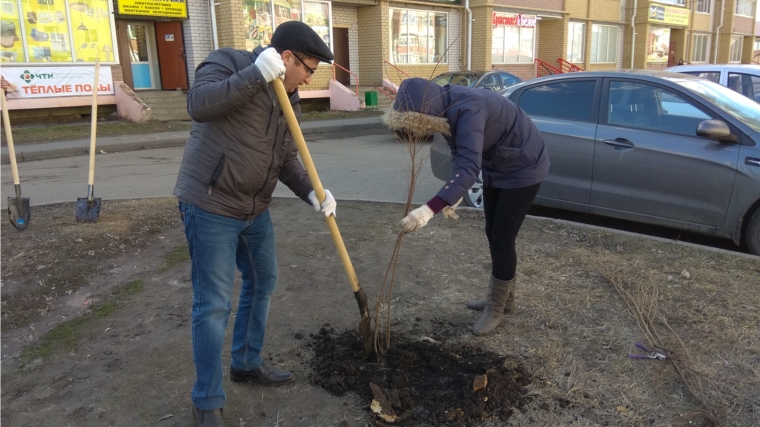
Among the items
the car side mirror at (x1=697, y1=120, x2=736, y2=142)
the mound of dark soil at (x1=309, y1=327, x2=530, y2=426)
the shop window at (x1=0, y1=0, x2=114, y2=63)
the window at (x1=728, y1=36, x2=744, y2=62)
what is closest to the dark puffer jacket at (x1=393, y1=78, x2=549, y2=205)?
the mound of dark soil at (x1=309, y1=327, x2=530, y2=426)

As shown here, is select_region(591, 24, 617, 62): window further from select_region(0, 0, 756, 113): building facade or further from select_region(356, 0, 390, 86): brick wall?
select_region(356, 0, 390, 86): brick wall

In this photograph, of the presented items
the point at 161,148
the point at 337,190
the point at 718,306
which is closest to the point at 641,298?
the point at 718,306

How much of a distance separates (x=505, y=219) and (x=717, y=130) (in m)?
2.43

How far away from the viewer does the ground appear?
9.18 feet

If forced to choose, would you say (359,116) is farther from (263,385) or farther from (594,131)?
(263,385)

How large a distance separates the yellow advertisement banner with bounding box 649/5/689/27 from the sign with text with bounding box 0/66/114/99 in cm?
2958

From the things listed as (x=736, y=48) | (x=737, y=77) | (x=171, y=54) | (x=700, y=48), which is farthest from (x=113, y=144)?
(x=736, y=48)

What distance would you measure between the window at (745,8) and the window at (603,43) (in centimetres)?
1454

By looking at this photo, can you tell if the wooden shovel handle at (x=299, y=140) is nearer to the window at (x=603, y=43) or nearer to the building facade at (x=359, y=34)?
the building facade at (x=359, y=34)

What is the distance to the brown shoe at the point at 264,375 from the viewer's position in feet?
9.80

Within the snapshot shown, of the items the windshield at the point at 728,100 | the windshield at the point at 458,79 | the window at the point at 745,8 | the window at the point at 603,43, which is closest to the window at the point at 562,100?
the windshield at the point at 728,100

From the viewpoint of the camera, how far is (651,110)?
17.1 feet

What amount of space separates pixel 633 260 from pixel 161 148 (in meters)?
10.9

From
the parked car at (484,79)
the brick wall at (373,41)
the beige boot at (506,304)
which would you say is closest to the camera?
the beige boot at (506,304)
